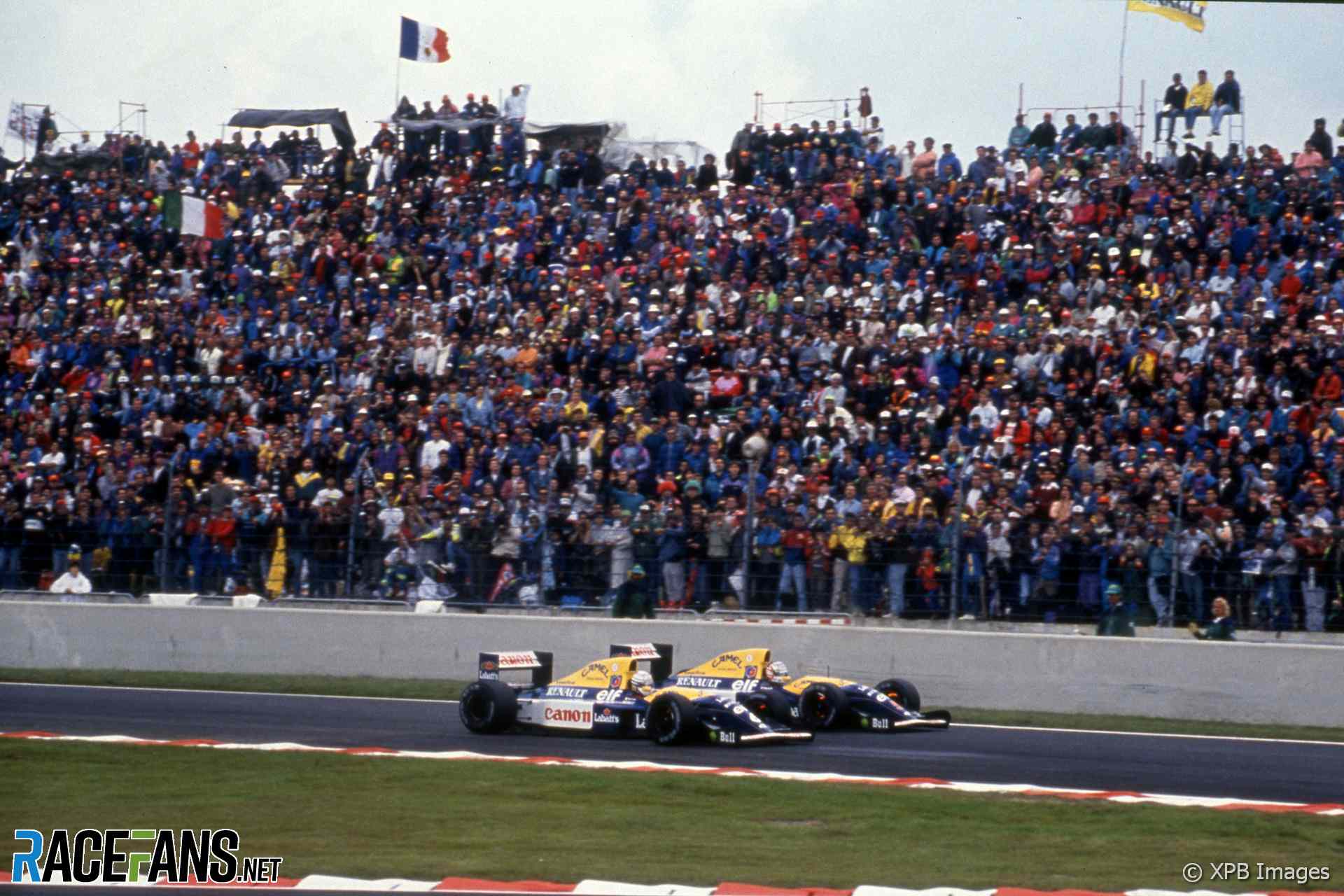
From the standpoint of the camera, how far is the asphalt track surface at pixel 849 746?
11.3m

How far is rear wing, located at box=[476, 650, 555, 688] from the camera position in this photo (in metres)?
13.9

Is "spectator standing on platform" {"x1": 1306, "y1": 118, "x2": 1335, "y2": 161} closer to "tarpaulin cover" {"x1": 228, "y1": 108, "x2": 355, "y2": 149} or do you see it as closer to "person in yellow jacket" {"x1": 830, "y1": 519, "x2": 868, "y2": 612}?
"person in yellow jacket" {"x1": 830, "y1": 519, "x2": 868, "y2": 612}

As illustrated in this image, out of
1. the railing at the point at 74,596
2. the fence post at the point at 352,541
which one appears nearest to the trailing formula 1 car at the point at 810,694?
the fence post at the point at 352,541

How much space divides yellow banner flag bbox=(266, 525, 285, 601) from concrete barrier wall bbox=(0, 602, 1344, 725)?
237 millimetres

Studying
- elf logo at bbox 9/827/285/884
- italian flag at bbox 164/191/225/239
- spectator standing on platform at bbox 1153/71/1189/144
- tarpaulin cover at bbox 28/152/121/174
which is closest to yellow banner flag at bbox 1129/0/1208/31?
spectator standing on platform at bbox 1153/71/1189/144

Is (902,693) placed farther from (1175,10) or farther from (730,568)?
(1175,10)

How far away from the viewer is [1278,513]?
1488cm

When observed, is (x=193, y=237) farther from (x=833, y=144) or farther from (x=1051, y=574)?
(x=1051, y=574)

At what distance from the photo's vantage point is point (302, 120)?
32281mm

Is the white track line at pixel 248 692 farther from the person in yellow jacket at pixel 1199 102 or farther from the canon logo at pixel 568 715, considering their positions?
the person in yellow jacket at pixel 1199 102

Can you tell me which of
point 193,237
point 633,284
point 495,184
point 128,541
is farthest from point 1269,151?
point 193,237

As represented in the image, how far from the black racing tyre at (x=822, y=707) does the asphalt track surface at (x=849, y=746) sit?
0.17 meters

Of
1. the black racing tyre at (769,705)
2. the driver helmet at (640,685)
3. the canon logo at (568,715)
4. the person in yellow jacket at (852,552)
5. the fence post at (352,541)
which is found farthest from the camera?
the fence post at (352,541)

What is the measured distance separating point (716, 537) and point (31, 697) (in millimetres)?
6734
